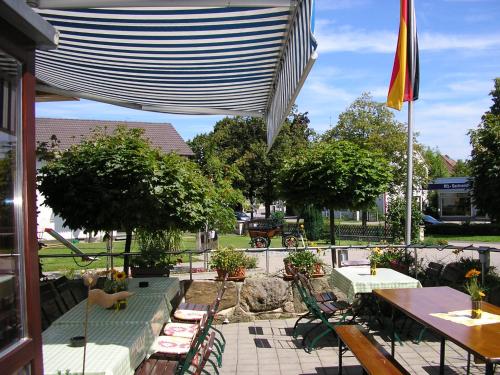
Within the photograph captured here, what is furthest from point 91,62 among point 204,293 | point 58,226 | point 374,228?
point 58,226

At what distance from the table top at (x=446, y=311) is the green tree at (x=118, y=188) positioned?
3.08 m

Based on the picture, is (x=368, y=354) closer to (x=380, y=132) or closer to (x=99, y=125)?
(x=380, y=132)

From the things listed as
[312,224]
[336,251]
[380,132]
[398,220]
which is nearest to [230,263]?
[336,251]

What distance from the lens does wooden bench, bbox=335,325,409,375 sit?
153 inches

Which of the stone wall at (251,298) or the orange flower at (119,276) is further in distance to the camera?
the stone wall at (251,298)

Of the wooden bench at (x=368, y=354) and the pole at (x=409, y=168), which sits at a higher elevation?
the pole at (x=409, y=168)

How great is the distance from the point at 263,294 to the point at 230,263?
27.0 inches

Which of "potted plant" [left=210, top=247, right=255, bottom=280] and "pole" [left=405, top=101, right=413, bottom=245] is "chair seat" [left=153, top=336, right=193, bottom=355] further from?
"pole" [left=405, top=101, right=413, bottom=245]

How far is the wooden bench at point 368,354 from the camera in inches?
153

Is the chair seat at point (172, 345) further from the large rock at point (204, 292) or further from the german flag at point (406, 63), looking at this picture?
the german flag at point (406, 63)

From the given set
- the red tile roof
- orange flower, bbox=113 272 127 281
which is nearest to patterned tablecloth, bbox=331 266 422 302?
orange flower, bbox=113 272 127 281

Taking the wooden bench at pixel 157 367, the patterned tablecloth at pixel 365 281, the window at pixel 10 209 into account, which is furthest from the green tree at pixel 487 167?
the window at pixel 10 209

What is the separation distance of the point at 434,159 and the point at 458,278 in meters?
50.1

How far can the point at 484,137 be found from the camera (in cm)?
851
